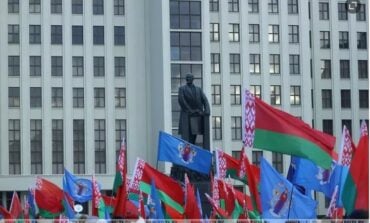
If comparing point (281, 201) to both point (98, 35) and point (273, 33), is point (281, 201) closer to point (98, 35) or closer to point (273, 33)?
point (98, 35)

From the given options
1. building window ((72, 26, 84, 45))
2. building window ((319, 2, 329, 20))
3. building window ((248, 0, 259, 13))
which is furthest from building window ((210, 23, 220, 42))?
building window ((72, 26, 84, 45))

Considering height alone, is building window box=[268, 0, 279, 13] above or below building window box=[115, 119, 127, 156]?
above

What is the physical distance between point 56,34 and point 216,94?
11698 millimetres

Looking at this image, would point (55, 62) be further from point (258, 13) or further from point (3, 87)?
point (258, 13)

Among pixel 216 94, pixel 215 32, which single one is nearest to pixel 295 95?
pixel 216 94

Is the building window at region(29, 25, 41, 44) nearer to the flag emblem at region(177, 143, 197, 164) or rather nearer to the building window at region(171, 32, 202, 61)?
the building window at region(171, 32, 202, 61)

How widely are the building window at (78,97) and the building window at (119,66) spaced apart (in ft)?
8.84

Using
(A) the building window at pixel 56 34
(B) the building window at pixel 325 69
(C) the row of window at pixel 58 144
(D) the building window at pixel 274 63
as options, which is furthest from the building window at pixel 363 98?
(A) the building window at pixel 56 34

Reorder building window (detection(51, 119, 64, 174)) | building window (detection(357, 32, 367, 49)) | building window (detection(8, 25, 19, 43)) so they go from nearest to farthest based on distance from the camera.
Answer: building window (detection(51, 119, 64, 174)), building window (detection(8, 25, 19, 43)), building window (detection(357, 32, 367, 49))

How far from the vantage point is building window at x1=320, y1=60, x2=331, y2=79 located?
244ft

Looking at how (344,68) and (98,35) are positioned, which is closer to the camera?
(98,35)

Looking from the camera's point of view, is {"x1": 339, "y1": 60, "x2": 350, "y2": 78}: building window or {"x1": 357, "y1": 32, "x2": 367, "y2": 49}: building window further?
{"x1": 357, "y1": 32, "x2": 367, "y2": 49}: building window

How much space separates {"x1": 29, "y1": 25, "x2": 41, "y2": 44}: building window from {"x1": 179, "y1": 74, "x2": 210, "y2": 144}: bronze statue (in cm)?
3703

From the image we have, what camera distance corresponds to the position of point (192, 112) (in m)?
34.1
